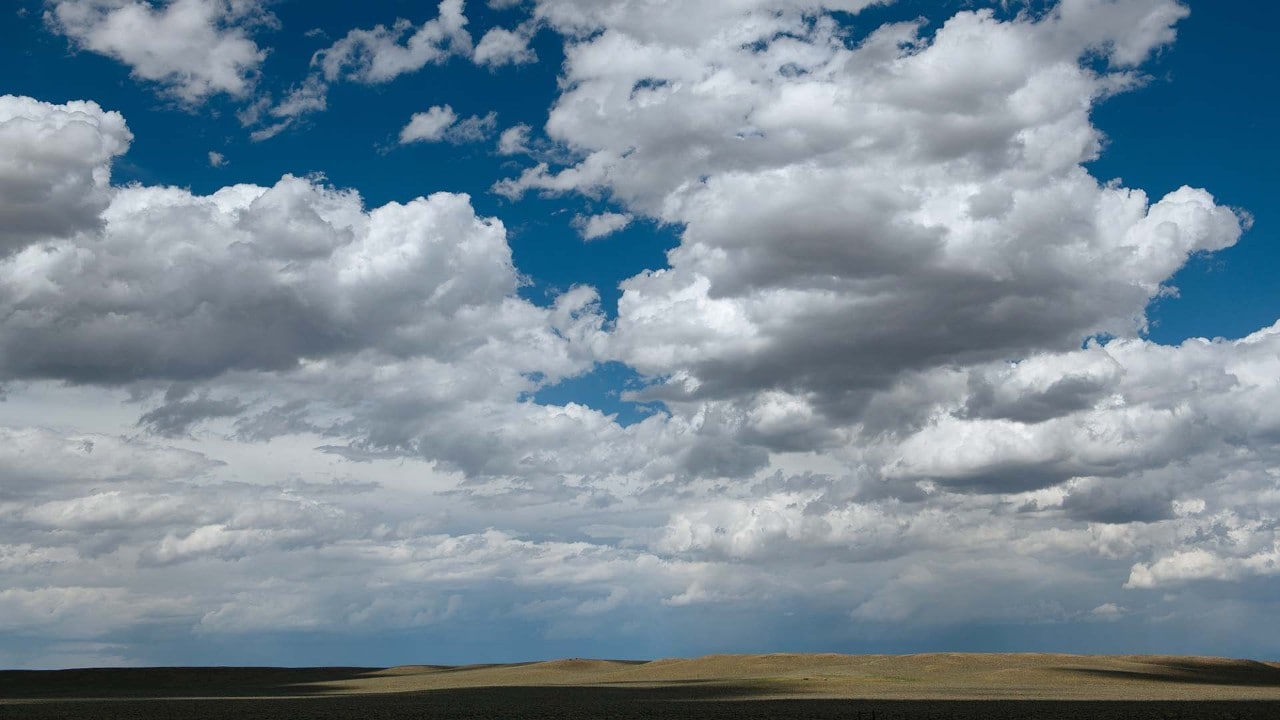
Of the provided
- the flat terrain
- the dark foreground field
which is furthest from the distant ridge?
the dark foreground field

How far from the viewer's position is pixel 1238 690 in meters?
87.6

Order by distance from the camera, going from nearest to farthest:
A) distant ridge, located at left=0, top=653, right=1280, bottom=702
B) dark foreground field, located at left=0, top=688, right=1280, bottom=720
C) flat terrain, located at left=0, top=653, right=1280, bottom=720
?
dark foreground field, located at left=0, top=688, right=1280, bottom=720
flat terrain, located at left=0, top=653, right=1280, bottom=720
distant ridge, located at left=0, top=653, right=1280, bottom=702

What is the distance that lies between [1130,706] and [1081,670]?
43494mm

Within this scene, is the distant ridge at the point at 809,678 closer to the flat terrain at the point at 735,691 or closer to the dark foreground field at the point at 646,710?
the flat terrain at the point at 735,691

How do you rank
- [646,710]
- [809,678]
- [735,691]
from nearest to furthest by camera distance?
[646,710] < [735,691] < [809,678]

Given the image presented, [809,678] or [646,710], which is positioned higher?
[809,678]

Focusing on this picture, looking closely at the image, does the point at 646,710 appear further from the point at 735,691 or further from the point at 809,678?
the point at 809,678

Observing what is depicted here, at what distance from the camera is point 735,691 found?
8000 cm

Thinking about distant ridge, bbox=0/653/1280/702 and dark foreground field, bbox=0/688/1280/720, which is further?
distant ridge, bbox=0/653/1280/702

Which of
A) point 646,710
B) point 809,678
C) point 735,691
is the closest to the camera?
point 646,710

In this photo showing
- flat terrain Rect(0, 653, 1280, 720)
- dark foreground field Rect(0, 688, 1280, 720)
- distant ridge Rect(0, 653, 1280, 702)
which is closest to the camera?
dark foreground field Rect(0, 688, 1280, 720)

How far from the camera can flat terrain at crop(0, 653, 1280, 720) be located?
5888 centimetres

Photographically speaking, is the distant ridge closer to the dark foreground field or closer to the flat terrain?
the flat terrain

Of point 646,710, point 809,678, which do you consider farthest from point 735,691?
point 646,710
